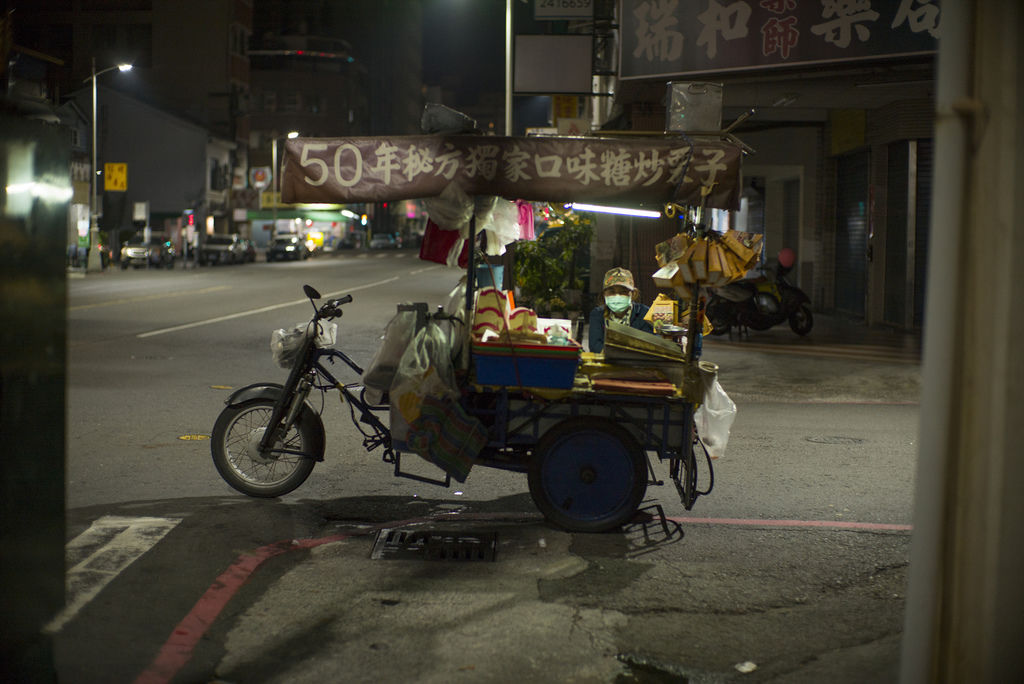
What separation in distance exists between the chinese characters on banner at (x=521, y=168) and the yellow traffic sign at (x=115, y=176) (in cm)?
5075

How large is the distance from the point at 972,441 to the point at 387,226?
122672 mm

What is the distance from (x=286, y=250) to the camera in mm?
59938

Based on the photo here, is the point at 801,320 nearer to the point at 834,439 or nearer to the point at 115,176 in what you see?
the point at 834,439

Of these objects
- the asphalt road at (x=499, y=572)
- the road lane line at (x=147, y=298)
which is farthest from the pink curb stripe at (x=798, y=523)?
the road lane line at (x=147, y=298)

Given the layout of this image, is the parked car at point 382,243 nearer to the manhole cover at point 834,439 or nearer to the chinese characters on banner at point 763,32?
the chinese characters on banner at point 763,32

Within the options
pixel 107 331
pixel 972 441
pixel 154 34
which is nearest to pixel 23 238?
pixel 972 441

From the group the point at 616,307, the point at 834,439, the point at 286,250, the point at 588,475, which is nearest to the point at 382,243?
the point at 286,250

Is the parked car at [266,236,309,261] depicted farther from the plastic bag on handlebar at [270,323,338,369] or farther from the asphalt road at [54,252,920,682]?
the plastic bag on handlebar at [270,323,338,369]

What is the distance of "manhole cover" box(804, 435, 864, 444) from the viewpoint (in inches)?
369

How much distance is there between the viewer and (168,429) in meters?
9.45

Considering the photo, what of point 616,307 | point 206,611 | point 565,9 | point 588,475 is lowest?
point 206,611

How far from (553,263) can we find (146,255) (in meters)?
36.7

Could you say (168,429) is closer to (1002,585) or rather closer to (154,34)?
(1002,585)

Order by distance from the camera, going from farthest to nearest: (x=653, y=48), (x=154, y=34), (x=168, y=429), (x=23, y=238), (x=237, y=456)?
(x=154, y=34)
(x=653, y=48)
(x=168, y=429)
(x=237, y=456)
(x=23, y=238)
